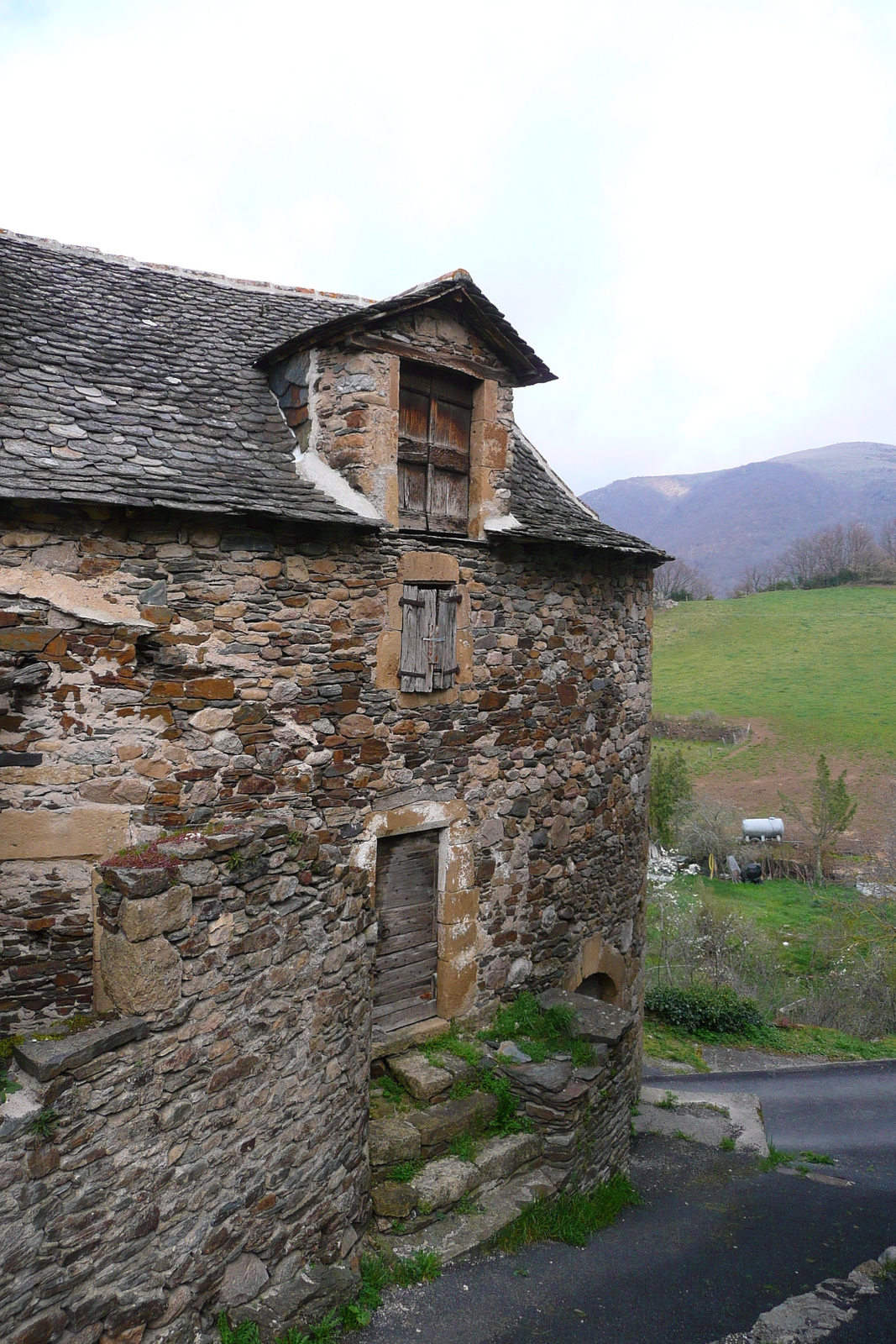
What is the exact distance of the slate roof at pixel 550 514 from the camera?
757 centimetres

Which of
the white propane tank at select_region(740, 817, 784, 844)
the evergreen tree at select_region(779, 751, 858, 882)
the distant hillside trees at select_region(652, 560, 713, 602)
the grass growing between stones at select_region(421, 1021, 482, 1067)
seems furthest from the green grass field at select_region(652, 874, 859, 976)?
the distant hillside trees at select_region(652, 560, 713, 602)

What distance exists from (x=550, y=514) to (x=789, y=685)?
39916 millimetres

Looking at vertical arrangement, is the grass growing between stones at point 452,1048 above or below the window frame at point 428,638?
below

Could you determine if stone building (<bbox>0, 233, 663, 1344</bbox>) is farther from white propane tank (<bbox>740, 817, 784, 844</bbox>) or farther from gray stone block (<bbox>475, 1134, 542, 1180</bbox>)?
white propane tank (<bbox>740, 817, 784, 844</bbox>)

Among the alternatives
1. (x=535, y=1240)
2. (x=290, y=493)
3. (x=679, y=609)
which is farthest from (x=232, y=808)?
(x=679, y=609)

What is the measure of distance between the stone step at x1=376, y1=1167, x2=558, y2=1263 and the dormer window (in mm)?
5537

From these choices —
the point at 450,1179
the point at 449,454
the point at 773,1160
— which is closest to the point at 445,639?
the point at 449,454

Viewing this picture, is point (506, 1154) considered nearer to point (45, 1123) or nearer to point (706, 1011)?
point (45, 1123)

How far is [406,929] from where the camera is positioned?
729 centimetres

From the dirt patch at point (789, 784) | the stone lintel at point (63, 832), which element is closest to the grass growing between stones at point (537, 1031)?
the stone lintel at point (63, 832)

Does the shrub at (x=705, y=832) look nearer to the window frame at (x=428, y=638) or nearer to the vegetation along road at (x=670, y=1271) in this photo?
the vegetation along road at (x=670, y=1271)

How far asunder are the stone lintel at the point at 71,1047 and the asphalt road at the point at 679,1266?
2.87 metres

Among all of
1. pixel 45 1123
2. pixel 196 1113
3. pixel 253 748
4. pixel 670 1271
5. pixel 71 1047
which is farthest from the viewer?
pixel 670 1271

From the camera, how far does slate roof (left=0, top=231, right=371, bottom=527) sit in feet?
18.3
